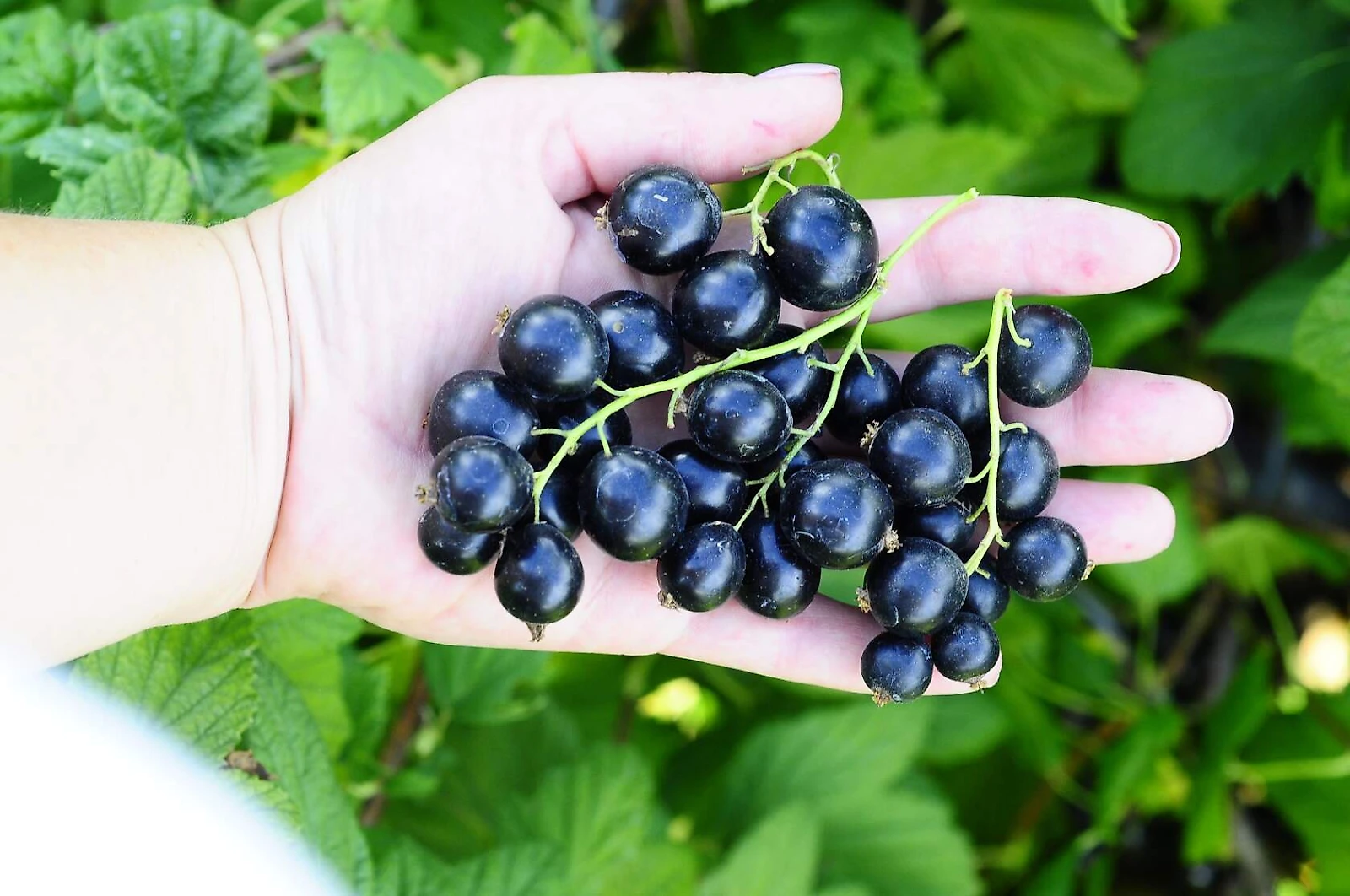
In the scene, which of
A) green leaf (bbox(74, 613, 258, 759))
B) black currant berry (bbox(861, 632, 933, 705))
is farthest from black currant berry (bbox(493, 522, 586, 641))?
black currant berry (bbox(861, 632, 933, 705))

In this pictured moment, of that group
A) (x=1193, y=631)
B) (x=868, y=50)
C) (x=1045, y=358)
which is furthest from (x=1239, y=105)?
(x=1193, y=631)

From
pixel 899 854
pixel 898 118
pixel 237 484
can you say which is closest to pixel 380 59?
pixel 237 484

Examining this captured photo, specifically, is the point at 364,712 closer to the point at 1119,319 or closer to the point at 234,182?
the point at 234,182

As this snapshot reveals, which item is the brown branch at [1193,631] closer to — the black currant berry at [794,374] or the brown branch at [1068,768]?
the brown branch at [1068,768]

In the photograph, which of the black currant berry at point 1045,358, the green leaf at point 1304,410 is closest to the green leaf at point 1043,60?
the green leaf at point 1304,410

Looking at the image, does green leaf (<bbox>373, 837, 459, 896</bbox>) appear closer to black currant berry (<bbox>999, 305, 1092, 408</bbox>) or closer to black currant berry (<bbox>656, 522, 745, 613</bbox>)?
black currant berry (<bbox>656, 522, 745, 613</bbox>)

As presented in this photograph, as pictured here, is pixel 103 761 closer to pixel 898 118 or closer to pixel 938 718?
pixel 938 718
